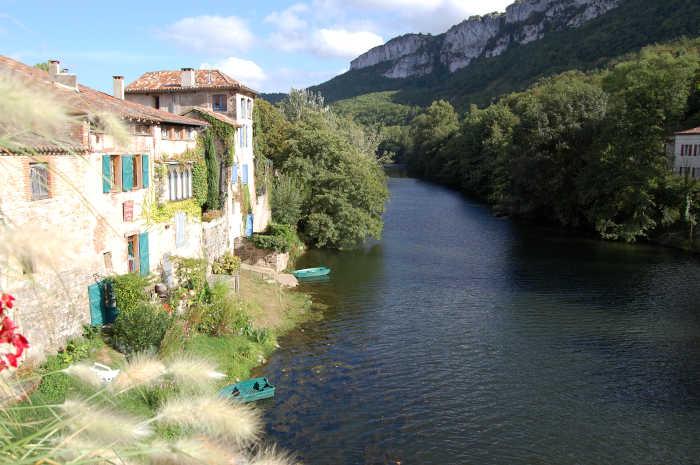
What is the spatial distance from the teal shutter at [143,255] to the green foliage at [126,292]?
2123 millimetres

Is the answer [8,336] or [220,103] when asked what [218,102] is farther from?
[8,336]

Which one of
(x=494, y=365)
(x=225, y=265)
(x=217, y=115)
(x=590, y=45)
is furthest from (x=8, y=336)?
(x=590, y=45)

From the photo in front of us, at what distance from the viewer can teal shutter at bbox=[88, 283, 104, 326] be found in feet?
65.3

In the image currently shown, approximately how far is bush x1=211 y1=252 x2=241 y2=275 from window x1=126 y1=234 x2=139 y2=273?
7545 millimetres

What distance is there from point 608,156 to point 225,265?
35994 mm

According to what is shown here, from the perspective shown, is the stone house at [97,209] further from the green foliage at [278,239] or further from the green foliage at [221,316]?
the green foliage at [278,239]

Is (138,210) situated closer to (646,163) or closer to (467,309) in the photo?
(467,309)

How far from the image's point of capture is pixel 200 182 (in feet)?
93.1

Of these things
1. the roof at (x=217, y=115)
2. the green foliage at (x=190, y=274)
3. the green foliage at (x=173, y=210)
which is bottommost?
the green foliage at (x=190, y=274)

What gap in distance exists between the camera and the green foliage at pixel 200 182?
27.8 m

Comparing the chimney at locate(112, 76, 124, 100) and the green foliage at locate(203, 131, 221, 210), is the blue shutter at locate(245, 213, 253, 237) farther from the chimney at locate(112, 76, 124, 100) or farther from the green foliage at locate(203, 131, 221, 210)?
the chimney at locate(112, 76, 124, 100)

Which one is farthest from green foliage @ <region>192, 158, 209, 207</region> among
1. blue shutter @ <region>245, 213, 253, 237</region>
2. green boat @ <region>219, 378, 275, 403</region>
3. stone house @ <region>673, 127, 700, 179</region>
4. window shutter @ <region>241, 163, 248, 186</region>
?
stone house @ <region>673, 127, 700, 179</region>

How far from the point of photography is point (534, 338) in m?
25.3

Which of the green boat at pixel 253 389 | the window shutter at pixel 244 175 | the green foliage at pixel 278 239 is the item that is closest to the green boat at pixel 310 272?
the green foliage at pixel 278 239
